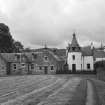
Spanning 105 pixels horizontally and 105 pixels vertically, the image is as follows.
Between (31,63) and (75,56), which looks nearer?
(75,56)

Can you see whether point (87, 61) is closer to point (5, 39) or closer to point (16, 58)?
point (16, 58)

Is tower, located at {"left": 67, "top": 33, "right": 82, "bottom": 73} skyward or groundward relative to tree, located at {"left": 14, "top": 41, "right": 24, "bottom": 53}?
groundward

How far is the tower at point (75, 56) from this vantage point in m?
62.1

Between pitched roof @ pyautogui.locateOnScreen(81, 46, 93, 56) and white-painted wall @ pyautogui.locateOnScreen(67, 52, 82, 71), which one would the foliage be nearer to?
white-painted wall @ pyautogui.locateOnScreen(67, 52, 82, 71)

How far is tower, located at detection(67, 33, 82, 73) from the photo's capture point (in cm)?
6209

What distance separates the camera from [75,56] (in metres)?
62.1

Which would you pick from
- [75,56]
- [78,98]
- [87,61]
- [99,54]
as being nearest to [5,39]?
[75,56]

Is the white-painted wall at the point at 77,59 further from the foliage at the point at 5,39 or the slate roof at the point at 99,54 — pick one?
the foliage at the point at 5,39

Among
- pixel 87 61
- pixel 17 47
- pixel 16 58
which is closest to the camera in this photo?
pixel 87 61

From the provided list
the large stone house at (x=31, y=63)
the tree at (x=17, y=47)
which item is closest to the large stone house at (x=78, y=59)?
the large stone house at (x=31, y=63)

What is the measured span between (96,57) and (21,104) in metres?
64.8

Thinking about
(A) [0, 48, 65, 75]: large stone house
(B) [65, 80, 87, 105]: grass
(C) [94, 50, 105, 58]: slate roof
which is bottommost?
(B) [65, 80, 87, 105]: grass

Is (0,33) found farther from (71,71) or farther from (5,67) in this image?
(71,71)

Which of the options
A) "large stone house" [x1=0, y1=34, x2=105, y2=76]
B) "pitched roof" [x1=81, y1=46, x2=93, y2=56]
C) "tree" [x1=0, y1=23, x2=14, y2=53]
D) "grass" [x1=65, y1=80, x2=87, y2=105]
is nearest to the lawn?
"grass" [x1=65, y1=80, x2=87, y2=105]
